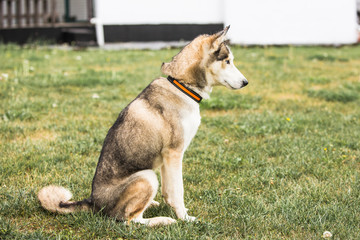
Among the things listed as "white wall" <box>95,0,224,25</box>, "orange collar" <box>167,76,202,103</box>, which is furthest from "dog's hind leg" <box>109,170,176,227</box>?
"white wall" <box>95,0,224,25</box>

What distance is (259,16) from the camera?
14016mm

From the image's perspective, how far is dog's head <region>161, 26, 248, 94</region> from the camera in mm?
3211

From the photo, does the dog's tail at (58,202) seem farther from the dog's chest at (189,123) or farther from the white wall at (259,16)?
the white wall at (259,16)

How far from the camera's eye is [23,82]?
7523 millimetres

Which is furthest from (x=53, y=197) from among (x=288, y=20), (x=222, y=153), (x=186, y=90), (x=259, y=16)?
(x=288, y=20)

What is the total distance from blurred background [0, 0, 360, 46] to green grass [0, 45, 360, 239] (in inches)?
212

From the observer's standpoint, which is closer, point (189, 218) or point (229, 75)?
point (189, 218)

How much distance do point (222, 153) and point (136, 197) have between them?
1.87 metres

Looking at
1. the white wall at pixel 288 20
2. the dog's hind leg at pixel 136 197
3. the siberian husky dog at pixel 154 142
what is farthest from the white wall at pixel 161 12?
the dog's hind leg at pixel 136 197

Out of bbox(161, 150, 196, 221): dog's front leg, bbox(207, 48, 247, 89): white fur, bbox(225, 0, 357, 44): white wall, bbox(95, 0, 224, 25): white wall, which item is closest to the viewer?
bbox(161, 150, 196, 221): dog's front leg

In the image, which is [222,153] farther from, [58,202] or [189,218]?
[58,202]

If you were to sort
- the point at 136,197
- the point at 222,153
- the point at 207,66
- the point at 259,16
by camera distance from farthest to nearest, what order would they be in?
the point at 259,16 < the point at 222,153 < the point at 207,66 < the point at 136,197

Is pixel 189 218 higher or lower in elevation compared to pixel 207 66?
lower

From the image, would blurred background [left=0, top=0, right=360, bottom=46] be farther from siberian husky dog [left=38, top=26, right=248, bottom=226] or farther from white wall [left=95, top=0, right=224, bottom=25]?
siberian husky dog [left=38, top=26, right=248, bottom=226]
